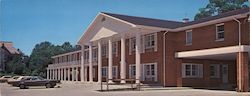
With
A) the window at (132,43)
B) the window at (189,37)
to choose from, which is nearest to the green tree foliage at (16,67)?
the window at (132,43)

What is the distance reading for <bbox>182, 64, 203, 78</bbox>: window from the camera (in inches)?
1371

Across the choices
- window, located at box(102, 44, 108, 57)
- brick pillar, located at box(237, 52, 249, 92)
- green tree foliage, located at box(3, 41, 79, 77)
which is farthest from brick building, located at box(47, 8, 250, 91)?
green tree foliage, located at box(3, 41, 79, 77)

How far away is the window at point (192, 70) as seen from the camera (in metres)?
34.8

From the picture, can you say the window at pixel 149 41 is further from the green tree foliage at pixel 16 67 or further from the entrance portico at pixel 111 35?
the green tree foliage at pixel 16 67

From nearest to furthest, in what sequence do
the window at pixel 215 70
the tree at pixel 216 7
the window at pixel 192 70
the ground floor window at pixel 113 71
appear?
the window at pixel 192 70
the window at pixel 215 70
the ground floor window at pixel 113 71
the tree at pixel 216 7

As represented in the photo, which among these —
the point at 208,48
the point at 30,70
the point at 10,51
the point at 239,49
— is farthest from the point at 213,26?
the point at 10,51

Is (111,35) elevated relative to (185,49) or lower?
elevated

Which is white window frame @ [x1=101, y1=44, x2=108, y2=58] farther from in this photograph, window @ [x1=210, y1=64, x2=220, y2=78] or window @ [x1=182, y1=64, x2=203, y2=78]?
window @ [x1=210, y1=64, x2=220, y2=78]

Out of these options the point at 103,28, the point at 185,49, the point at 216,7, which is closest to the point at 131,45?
the point at 103,28

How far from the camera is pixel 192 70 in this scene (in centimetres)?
3516

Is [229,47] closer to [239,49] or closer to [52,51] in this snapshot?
[239,49]

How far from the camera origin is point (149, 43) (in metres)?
36.7

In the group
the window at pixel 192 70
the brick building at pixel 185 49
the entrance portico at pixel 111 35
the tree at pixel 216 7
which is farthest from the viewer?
the tree at pixel 216 7

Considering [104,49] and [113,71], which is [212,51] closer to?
[113,71]
